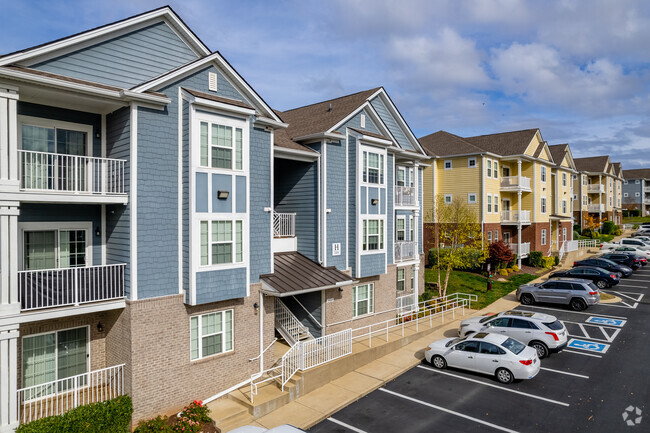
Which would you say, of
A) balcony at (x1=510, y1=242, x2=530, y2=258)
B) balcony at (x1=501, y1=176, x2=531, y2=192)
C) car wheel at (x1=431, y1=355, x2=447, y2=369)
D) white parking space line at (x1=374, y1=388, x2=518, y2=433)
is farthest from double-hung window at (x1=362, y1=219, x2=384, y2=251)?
balcony at (x1=501, y1=176, x2=531, y2=192)

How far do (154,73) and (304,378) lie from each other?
11.6 meters

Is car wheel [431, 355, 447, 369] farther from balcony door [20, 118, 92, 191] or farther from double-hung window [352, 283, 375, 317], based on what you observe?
balcony door [20, 118, 92, 191]

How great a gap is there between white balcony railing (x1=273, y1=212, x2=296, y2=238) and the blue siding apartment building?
113 inches

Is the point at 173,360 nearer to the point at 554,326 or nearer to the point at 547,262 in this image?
the point at 554,326

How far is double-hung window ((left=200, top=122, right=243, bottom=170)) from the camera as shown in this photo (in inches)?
529

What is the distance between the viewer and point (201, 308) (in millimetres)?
13531

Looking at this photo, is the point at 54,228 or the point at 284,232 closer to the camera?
the point at 54,228

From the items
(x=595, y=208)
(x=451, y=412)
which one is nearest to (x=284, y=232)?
(x=451, y=412)

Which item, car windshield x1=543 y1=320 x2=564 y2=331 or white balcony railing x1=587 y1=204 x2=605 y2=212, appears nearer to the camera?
car windshield x1=543 y1=320 x2=564 y2=331

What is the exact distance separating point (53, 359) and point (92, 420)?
270 cm

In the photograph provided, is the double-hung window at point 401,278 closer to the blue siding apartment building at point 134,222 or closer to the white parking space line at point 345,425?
the blue siding apartment building at point 134,222

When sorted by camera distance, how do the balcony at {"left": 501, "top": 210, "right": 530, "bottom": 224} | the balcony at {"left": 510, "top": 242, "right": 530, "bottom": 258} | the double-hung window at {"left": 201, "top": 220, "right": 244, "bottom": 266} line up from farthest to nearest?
the balcony at {"left": 501, "top": 210, "right": 530, "bottom": 224} < the balcony at {"left": 510, "top": 242, "right": 530, "bottom": 258} < the double-hung window at {"left": 201, "top": 220, "right": 244, "bottom": 266}

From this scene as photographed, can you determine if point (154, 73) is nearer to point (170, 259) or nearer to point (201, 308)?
point (170, 259)

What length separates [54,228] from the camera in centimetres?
1223
